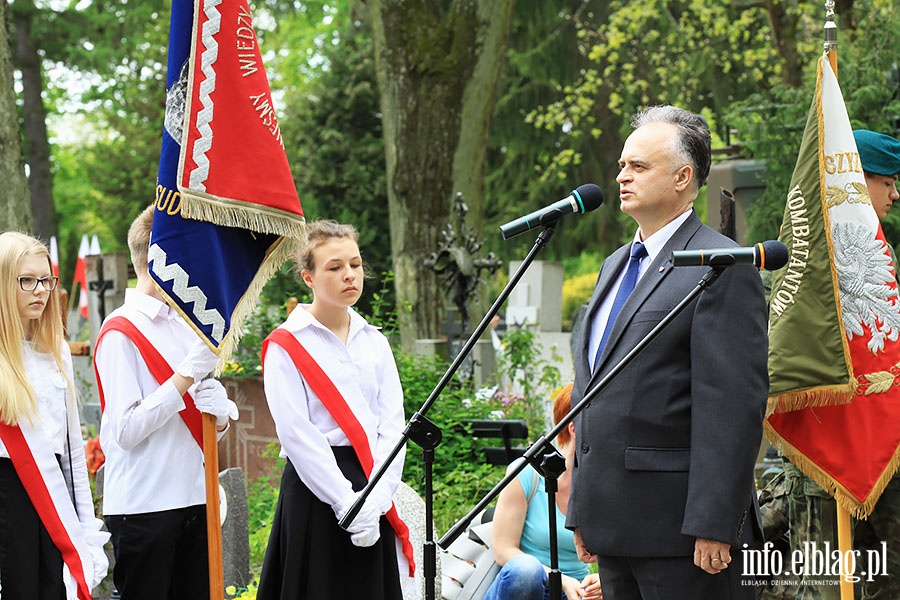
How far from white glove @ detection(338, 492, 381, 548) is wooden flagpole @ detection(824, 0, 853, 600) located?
70.3 inches

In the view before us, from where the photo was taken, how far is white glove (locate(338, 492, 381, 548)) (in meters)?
3.92

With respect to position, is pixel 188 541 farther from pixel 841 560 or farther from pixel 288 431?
pixel 841 560

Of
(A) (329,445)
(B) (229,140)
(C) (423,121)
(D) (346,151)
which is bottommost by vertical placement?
(A) (329,445)

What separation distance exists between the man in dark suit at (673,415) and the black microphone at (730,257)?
0.56 ft

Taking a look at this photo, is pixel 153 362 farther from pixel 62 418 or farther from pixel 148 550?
pixel 148 550

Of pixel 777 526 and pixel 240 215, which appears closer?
pixel 240 215

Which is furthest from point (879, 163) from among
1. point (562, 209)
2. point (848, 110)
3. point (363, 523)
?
point (848, 110)

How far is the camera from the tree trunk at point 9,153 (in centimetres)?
783

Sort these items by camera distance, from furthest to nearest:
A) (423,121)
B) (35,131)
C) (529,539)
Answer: (35,131) → (423,121) → (529,539)

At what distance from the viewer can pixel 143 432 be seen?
4008 mm

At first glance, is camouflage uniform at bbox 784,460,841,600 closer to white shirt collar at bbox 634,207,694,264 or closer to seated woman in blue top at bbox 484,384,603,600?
seated woman in blue top at bbox 484,384,603,600

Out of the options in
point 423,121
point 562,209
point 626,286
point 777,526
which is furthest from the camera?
point 423,121

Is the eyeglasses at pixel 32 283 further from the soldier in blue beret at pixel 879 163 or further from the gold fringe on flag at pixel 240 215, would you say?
the soldier in blue beret at pixel 879 163

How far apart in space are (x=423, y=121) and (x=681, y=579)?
8.35m
